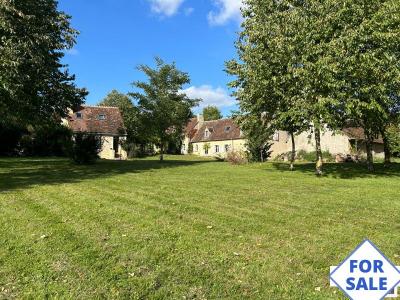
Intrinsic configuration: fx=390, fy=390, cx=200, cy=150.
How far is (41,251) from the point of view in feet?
20.0

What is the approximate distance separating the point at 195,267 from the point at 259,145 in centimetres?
2857

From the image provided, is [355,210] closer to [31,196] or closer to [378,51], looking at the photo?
[31,196]

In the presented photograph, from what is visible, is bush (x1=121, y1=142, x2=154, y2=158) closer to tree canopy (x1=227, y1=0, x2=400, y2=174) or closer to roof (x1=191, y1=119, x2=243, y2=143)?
roof (x1=191, y1=119, x2=243, y2=143)

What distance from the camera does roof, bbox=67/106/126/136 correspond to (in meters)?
46.6

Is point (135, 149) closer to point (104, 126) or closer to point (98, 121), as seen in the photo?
point (104, 126)

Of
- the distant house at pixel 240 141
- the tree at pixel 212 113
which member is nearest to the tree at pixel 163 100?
the distant house at pixel 240 141

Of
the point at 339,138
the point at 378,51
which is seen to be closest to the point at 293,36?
the point at 378,51

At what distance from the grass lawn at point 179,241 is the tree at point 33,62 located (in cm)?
502

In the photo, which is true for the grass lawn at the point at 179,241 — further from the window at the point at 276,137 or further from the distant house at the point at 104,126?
the window at the point at 276,137

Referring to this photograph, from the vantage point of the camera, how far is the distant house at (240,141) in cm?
4641

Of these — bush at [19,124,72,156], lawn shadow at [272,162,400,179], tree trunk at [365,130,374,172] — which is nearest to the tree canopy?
lawn shadow at [272,162,400,179]

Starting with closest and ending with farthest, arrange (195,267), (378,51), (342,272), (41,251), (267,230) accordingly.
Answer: (342,272) → (195,267) → (41,251) → (267,230) → (378,51)

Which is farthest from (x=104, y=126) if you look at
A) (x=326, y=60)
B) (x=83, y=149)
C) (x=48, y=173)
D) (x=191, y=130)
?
(x=326, y=60)

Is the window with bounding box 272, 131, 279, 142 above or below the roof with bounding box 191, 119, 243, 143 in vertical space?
below
